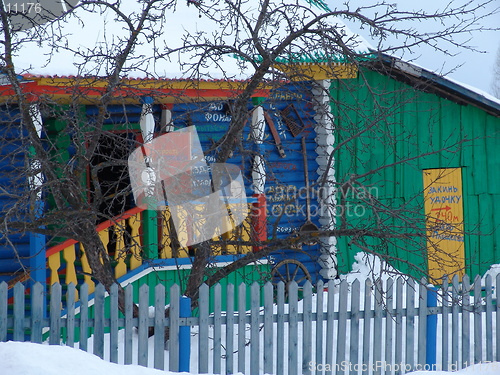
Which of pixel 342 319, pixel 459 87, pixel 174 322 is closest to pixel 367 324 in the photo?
pixel 342 319

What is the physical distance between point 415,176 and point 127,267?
607 cm

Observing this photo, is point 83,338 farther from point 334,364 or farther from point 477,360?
point 477,360

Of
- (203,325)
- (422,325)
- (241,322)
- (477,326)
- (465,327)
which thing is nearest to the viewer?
(203,325)

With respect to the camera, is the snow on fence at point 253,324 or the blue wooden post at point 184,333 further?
the blue wooden post at point 184,333

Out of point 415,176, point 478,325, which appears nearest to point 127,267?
point 478,325

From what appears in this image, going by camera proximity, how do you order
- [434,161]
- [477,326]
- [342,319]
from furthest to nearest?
[434,161] < [477,326] < [342,319]

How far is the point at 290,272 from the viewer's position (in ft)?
38.0

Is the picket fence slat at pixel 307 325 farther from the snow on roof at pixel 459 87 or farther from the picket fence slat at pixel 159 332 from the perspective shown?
the snow on roof at pixel 459 87

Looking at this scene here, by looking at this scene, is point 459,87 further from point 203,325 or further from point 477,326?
point 203,325

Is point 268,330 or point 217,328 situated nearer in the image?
point 217,328

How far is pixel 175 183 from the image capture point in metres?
Answer: 6.13

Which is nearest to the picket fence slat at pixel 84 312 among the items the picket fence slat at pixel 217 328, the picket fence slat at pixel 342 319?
the picket fence slat at pixel 217 328

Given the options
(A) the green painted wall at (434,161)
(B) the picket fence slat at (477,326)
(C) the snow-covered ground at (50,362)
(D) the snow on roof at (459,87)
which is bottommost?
(B) the picket fence slat at (477,326)

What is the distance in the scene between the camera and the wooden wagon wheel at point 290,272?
1108 centimetres
